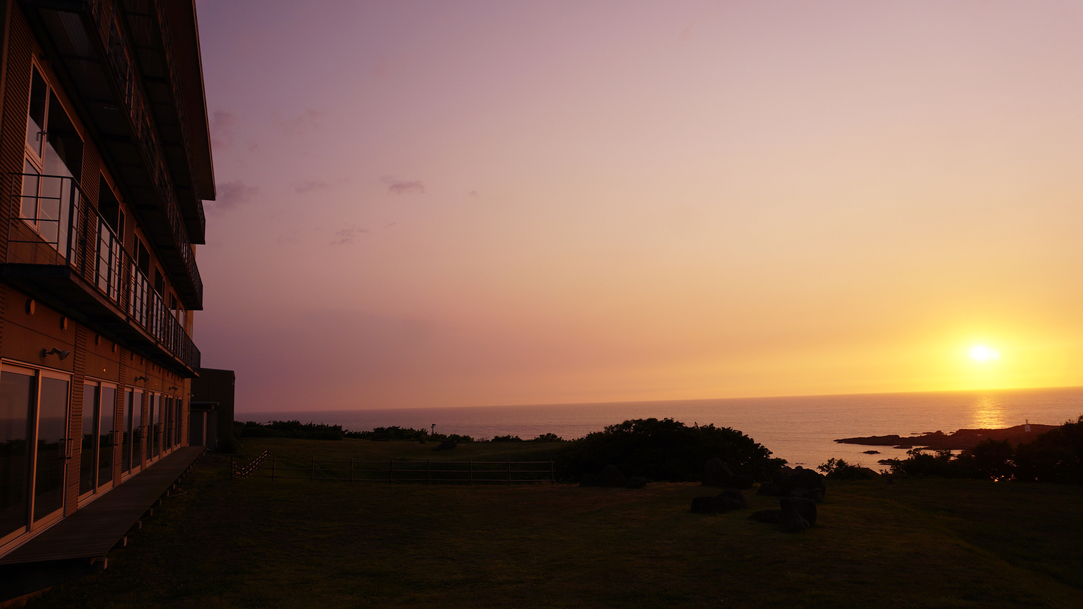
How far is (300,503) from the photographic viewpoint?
18.3 meters

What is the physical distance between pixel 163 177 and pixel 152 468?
865 centimetres

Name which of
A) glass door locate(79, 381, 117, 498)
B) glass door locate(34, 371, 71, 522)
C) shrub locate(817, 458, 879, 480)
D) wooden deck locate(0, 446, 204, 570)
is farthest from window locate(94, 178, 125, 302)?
shrub locate(817, 458, 879, 480)

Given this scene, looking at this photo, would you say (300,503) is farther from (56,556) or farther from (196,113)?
(196,113)

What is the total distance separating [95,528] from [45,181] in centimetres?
499

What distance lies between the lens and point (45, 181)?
8.66 meters

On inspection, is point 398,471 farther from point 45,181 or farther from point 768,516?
point 45,181

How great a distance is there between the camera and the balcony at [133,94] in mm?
8664

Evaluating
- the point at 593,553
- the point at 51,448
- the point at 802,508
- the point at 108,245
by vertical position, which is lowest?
the point at 593,553


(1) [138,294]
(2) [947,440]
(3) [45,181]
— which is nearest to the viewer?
(3) [45,181]

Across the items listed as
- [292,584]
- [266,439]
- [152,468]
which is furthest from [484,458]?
[292,584]

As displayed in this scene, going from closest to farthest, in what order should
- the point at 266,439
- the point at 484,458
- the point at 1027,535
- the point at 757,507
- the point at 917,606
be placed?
1. the point at 917,606
2. the point at 1027,535
3. the point at 757,507
4. the point at 484,458
5. the point at 266,439

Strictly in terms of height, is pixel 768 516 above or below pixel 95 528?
below

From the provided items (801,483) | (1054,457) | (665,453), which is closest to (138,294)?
(801,483)

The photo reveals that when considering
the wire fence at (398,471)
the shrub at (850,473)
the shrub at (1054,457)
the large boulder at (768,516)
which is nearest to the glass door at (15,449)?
the large boulder at (768,516)
